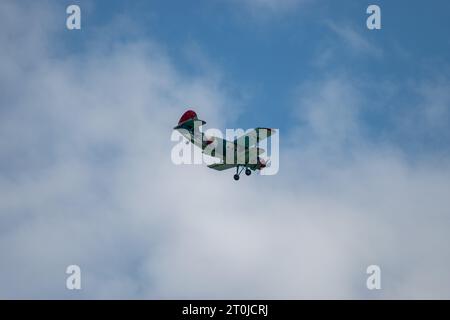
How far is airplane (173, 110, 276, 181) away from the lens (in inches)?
3519

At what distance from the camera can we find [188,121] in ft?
307

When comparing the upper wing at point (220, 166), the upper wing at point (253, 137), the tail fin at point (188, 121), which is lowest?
the upper wing at point (220, 166)

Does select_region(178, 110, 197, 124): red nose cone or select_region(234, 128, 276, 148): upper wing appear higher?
select_region(178, 110, 197, 124): red nose cone

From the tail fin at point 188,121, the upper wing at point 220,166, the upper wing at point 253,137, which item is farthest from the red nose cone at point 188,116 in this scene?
the upper wing at point 253,137

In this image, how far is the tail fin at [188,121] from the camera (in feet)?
305

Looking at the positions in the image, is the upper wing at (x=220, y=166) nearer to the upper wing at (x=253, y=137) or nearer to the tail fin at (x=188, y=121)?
the upper wing at (x=253, y=137)

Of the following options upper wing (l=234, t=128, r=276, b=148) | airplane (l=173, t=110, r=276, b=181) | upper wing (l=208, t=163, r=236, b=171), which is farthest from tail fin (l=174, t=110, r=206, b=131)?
upper wing (l=234, t=128, r=276, b=148)

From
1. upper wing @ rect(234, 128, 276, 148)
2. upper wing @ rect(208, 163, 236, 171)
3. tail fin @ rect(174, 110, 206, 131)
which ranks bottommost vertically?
upper wing @ rect(208, 163, 236, 171)

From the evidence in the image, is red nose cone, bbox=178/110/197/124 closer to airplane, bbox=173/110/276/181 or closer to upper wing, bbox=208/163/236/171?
airplane, bbox=173/110/276/181

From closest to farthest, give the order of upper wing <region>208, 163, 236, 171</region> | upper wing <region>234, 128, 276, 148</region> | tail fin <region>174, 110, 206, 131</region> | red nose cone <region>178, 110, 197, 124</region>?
upper wing <region>234, 128, 276, 148</region>
upper wing <region>208, 163, 236, 171</region>
tail fin <region>174, 110, 206, 131</region>
red nose cone <region>178, 110, 197, 124</region>
